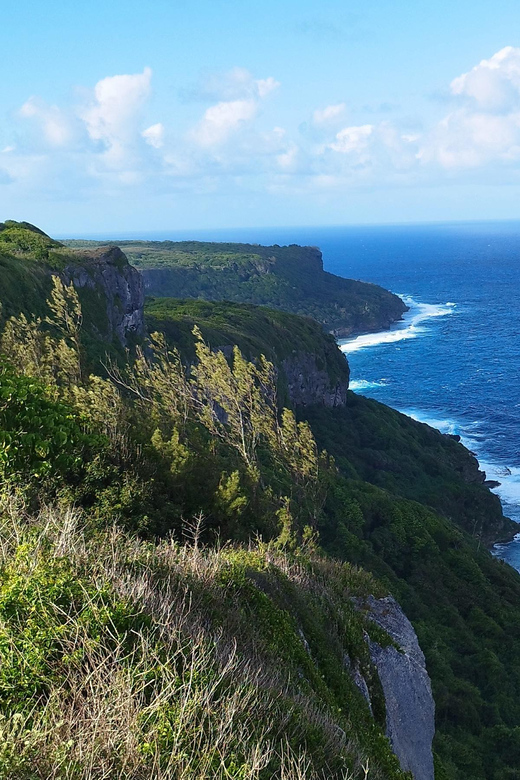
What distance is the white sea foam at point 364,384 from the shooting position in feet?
429

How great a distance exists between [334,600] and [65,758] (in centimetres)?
1580

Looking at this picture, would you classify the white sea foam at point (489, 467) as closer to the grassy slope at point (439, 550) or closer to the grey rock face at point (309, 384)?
the grassy slope at point (439, 550)

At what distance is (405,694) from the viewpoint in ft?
70.7

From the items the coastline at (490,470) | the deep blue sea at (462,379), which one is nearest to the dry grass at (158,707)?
the deep blue sea at (462,379)

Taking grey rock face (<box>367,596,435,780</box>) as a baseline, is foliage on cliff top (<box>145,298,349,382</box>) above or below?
above

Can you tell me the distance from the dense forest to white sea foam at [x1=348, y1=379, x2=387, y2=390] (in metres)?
74.6

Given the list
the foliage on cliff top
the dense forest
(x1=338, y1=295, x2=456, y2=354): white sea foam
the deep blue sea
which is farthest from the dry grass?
(x1=338, y1=295, x2=456, y2=354): white sea foam

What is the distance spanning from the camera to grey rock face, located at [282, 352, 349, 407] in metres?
94.8

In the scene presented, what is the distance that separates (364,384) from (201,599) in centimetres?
12287

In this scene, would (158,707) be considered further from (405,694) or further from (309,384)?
(309,384)

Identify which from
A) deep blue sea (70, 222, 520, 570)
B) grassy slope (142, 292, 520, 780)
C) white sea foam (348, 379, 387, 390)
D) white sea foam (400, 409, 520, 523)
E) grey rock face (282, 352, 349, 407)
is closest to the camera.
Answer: grassy slope (142, 292, 520, 780)

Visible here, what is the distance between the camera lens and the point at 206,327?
87.7 m

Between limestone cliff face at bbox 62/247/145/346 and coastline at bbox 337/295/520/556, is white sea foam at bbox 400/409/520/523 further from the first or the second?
limestone cliff face at bbox 62/247/145/346

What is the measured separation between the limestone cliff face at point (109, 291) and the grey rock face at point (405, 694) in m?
49.8
